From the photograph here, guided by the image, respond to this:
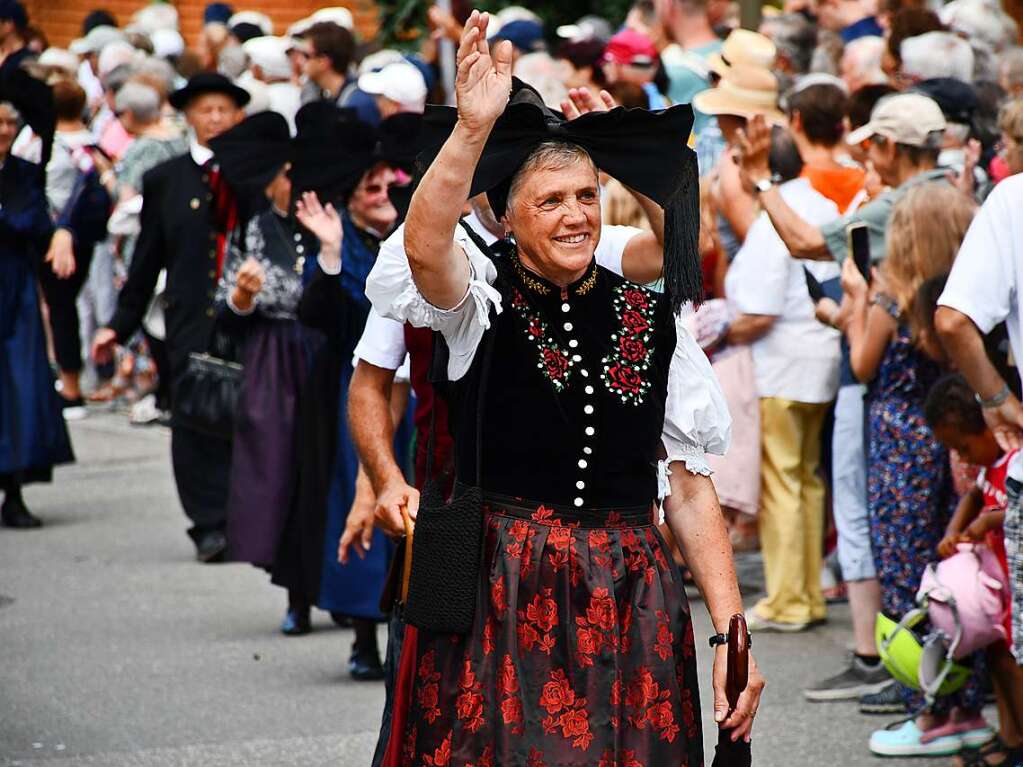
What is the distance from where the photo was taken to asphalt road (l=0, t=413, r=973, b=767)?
19.2 ft

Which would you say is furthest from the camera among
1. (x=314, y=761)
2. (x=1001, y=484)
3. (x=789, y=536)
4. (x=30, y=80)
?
(x=30, y=80)

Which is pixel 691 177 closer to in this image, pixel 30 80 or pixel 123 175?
pixel 30 80

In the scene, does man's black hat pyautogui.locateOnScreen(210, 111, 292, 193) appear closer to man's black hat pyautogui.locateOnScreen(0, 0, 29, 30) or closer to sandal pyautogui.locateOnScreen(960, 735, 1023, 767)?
sandal pyautogui.locateOnScreen(960, 735, 1023, 767)

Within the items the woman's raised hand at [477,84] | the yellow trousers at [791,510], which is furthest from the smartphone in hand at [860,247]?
the woman's raised hand at [477,84]

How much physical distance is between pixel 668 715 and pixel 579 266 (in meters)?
0.90

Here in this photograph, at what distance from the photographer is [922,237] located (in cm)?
575

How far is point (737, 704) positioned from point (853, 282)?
9.51ft

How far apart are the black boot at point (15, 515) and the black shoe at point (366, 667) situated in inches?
140

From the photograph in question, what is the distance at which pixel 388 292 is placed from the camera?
3.50 m

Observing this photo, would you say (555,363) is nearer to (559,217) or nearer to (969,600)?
(559,217)

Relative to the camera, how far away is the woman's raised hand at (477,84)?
10.3ft

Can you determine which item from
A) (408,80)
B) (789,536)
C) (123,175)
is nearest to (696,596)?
(789,536)

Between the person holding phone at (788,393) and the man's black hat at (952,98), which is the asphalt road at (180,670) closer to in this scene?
the person holding phone at (788,393)

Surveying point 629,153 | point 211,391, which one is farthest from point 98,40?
point 629,153
